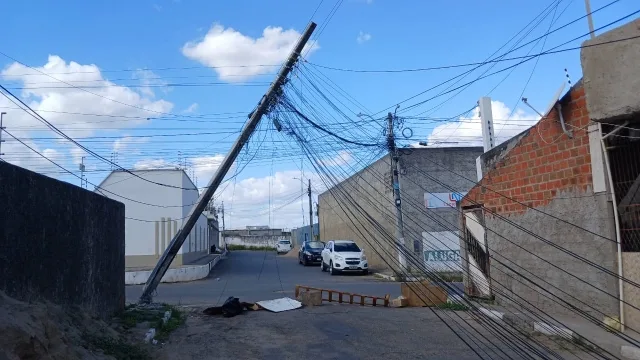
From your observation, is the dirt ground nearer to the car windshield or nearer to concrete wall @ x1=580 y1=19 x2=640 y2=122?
concrete wall @ x1=580 y1=19 x2=640 y2=122

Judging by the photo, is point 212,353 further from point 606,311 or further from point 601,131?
point 601,131

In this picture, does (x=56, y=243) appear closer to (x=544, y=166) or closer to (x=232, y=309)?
(x=232, y=309)

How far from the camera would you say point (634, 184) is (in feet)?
32.3

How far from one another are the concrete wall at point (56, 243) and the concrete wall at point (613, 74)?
29.9ft

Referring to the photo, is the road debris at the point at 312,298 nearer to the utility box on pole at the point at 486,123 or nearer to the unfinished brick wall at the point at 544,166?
the unfinished brick wall at the point at 544,166

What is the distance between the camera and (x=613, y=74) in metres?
9.57

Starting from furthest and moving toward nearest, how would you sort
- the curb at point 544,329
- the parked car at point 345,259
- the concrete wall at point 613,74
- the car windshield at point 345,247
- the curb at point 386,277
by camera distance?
the car windshield at point 345,247, the parked car at point 345,259, the curb at point 386,277, the concrete wall at point 613,74, the curb at point 544,329

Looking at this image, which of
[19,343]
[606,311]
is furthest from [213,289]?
[19,343]

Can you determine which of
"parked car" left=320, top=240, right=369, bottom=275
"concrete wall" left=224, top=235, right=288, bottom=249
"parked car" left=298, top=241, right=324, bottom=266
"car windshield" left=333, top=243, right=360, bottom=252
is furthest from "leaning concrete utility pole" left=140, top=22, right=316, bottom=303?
"concrete wall" left=224, top=235, right=288, bottom=249

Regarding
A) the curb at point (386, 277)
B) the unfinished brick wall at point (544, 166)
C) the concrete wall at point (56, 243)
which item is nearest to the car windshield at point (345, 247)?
the curb at point (386, 277)

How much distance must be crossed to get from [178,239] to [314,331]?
527cm

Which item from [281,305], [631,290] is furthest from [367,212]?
[631,290]

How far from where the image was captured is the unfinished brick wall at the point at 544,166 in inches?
433

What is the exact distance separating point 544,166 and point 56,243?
31.5 ft
